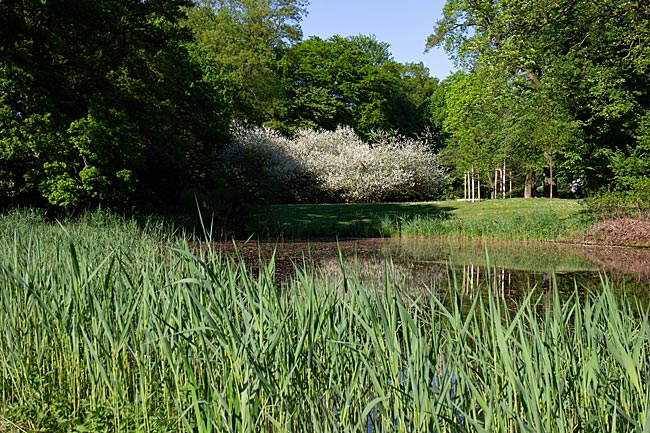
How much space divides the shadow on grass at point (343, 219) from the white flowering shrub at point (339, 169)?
4941mm

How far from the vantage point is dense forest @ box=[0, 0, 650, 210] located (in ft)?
43.8

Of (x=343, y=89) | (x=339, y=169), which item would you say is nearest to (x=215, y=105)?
(x=339, y=169)

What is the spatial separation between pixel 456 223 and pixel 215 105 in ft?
43.5

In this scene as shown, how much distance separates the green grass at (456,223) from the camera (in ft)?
47.9

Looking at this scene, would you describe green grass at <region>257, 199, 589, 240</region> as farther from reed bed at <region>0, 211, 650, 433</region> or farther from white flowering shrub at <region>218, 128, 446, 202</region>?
reed bed at <region>0, 211, 650, 433</region>

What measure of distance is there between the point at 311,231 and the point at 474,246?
4.34 meters

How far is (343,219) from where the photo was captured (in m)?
18.5

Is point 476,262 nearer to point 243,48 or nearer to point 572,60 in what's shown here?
point 572,60

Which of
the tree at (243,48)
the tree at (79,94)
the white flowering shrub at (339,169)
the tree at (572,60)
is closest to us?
the tree at (79,94)

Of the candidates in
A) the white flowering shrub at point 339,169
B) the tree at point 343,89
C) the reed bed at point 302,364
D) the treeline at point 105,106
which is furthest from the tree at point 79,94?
the tree at point 343,89

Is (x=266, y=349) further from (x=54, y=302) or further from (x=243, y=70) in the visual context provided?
(x=243, y=70)

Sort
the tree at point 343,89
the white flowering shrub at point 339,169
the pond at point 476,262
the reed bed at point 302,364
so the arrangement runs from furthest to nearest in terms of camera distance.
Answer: the tree at point 343,89
the white flowering shrub at point 339,169
the pond at point 476,262
the reed bed at point 302,364

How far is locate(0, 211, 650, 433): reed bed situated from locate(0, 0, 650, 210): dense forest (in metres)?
9.45

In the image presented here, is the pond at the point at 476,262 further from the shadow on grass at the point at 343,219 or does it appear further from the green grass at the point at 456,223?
the shadow on grass at the point at 343,219
